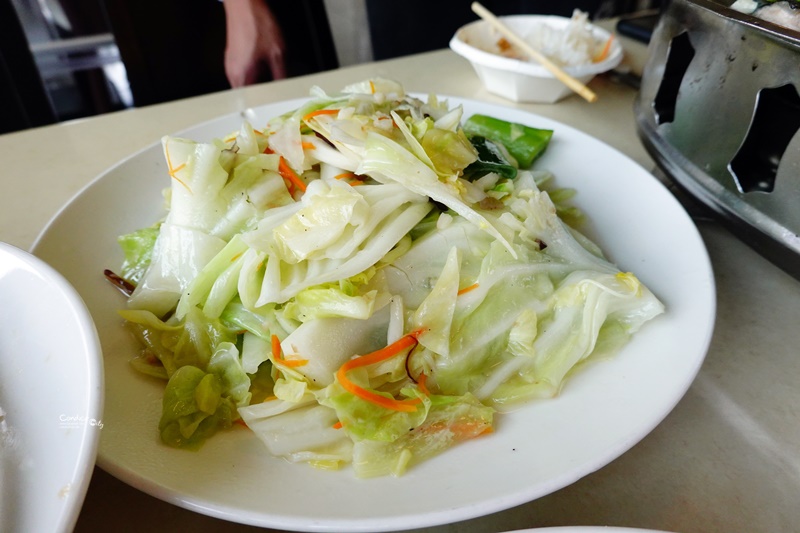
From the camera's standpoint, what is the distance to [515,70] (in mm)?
1938

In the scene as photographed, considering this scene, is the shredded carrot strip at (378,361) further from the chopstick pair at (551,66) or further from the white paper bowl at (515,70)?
the white paper bowl at (515,70)

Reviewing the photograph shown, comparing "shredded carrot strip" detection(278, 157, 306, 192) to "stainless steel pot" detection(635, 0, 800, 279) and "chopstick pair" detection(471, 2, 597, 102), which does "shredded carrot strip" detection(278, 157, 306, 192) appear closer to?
"stainless steel pot" detection(635, 0, 800, 279)

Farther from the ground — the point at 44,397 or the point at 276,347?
the point at 44,397

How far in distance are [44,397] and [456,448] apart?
555 mm

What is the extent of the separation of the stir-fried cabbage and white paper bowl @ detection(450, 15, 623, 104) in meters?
0.87

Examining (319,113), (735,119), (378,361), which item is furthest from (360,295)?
(735,119)

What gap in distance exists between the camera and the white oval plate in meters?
0.69

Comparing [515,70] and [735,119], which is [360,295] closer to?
[735,119]

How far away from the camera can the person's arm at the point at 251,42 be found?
2.83 meters

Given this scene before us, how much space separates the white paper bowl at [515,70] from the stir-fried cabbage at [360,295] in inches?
34.4

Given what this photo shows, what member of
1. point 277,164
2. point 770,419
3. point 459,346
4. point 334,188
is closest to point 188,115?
point 277,164

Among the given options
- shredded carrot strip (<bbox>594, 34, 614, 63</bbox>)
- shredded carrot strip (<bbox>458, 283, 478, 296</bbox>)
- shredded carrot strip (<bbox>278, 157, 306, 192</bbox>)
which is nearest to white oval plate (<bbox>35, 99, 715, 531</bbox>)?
shredded carrot strip (<bbox>458, 283, 478, 296</bbox>)

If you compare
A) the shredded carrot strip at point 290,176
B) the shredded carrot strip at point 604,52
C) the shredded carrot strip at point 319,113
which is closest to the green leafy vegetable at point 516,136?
the shredded carrot strip at point 319,113

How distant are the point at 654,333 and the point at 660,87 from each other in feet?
2.30
